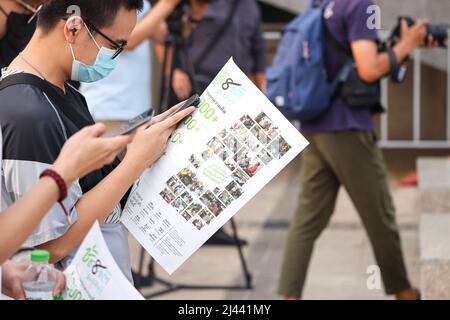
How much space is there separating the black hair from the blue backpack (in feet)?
8.00

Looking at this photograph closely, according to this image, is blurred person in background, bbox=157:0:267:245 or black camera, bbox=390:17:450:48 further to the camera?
blurred person in background, bbox=157:0:267:245

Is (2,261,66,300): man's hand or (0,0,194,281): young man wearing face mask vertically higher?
(0,0,194,281): young man wearing face mask

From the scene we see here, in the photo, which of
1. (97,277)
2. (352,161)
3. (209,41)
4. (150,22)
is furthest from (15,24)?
(209,41)

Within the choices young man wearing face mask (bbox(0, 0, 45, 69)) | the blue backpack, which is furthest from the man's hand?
the blue backpack

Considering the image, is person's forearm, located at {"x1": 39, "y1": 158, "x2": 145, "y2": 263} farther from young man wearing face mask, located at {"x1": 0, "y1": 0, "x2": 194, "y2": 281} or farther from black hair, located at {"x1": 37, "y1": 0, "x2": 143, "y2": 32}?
black hair, located at {"x1": 37, "y1": 0, "x2": 143, "y2": 32}

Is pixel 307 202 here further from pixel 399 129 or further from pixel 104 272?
pixel 399 129

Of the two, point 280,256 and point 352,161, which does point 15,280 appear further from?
point 280,256

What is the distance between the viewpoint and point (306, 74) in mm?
5273

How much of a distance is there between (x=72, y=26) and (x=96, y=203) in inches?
18.6

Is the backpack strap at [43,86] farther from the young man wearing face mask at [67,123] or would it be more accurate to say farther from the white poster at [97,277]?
the white poster at [97,277]

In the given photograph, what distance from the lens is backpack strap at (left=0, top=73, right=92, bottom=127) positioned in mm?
2775

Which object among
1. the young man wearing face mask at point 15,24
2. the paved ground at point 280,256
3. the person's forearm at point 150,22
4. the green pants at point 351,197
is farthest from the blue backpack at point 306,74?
the young man wearing face mask at point 15,24

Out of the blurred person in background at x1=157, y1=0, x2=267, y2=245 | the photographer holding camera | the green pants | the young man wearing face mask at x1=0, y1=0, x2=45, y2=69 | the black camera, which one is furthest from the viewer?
the blurred person in background at x1=157, y1=0, x2=267, y2=245

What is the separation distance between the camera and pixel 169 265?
2775mm
